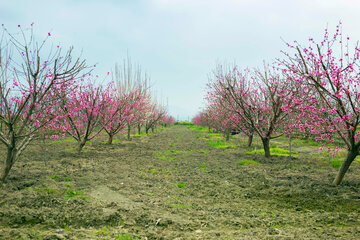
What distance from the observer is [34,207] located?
5.26m

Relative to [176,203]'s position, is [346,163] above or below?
above

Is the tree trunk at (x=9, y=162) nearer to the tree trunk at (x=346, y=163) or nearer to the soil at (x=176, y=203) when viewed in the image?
the soil at (x=176, y=203)

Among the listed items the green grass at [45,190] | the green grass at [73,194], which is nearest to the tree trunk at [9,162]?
the green grass at [45,190]

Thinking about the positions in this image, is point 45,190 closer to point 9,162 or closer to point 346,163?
point 9,162

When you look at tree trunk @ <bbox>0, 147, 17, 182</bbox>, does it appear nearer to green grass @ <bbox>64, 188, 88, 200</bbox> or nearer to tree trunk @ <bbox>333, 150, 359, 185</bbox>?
green grass @ <bbox>64, 188, 88, 200</bbox>

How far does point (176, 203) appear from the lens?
6.20m

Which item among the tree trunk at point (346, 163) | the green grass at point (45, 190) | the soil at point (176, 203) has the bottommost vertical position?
the soil at point (176, 203)

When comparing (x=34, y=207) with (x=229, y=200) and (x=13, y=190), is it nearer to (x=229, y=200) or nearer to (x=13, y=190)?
(x=13, y=190)

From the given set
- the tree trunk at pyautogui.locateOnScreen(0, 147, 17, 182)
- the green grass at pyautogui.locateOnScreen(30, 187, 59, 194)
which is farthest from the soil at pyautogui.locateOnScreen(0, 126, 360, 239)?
the tree trunk at pyautogui.locateOnScreen(0, 147, 17, 182)

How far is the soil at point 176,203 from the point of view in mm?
4391

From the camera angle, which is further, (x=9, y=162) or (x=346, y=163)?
(x=346, y=163)

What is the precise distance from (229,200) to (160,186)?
7.30 feet

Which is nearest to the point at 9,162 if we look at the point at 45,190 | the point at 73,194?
the point at 45,190

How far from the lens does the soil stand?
4.39 m
